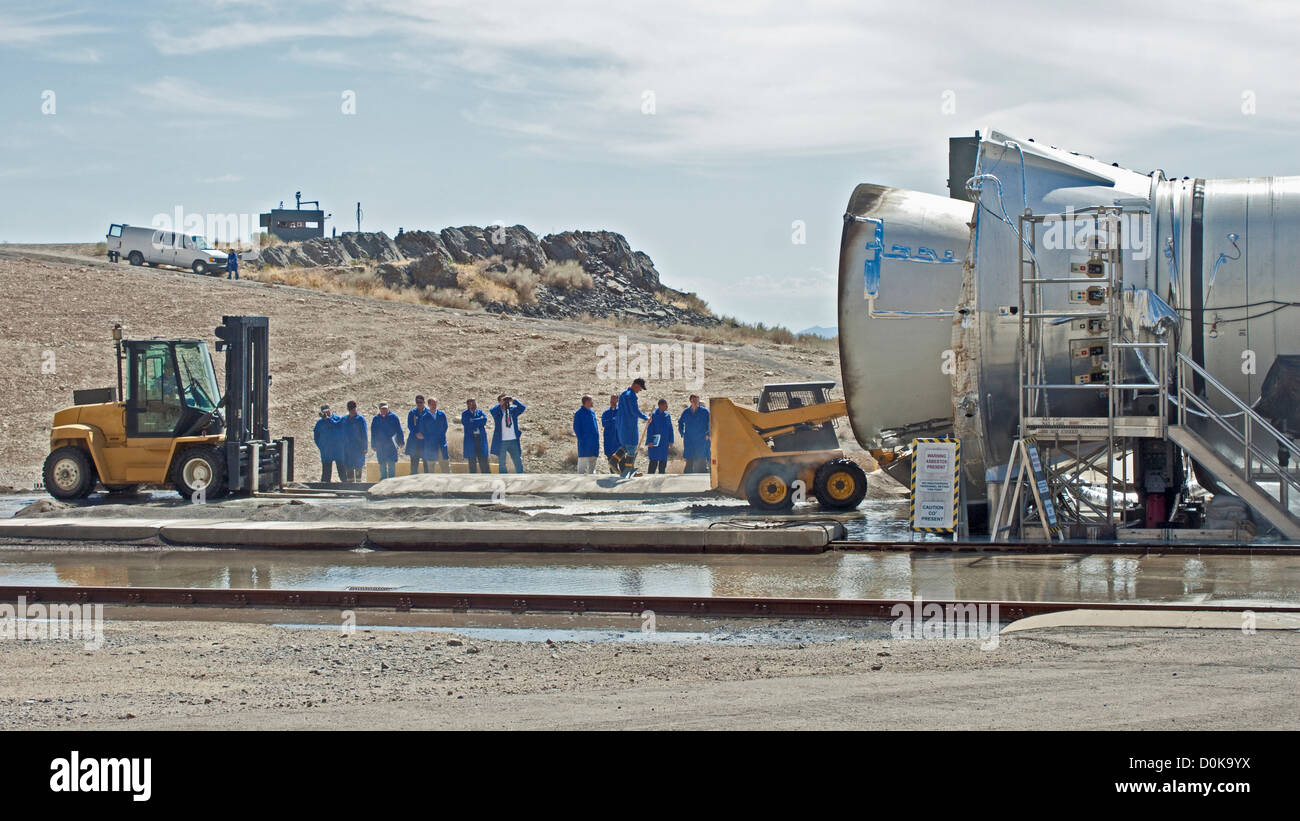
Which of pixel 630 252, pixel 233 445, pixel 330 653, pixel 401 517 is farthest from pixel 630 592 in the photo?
pixel 630 252

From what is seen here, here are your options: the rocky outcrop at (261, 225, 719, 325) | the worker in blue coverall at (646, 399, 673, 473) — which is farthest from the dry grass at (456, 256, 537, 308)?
the worker in blue coverall at (646, 399, 673, 473)

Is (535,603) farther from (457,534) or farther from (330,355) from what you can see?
(330,355)

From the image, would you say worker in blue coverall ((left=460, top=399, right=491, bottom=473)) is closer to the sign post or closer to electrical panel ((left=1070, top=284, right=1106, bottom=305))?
the sign post

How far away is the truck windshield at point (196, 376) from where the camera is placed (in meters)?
20.2

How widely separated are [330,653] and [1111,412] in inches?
361

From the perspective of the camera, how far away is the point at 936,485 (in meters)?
15.5

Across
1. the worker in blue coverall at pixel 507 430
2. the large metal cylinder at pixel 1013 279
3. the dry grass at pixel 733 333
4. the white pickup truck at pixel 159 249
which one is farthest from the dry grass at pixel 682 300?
the large metal cylinder at pixel 1013 279

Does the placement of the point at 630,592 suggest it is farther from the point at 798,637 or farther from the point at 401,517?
the point at 401,517

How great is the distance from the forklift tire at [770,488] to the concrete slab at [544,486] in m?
1.75

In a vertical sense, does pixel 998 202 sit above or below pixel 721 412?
above

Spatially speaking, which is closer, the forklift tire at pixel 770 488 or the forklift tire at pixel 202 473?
the forklift tire at pixel 770 488

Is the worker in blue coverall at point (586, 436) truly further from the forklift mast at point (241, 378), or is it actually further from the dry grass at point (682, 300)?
the dry grass at point (682, 300)

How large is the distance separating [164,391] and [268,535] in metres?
5.20
